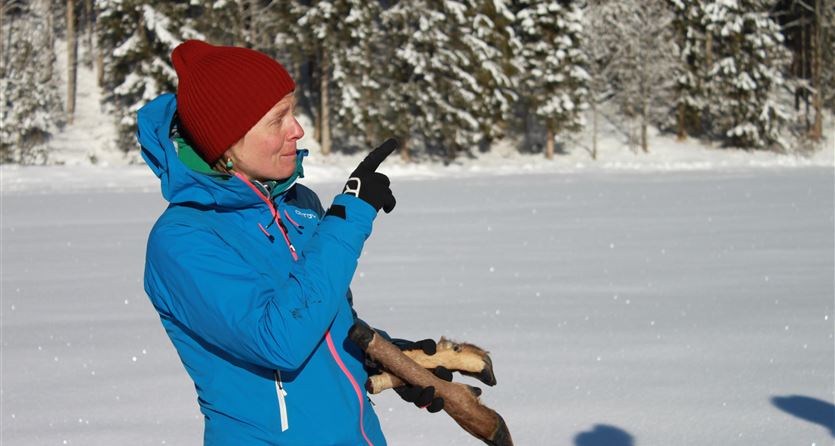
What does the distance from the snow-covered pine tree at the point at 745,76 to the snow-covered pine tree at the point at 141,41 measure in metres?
20.1

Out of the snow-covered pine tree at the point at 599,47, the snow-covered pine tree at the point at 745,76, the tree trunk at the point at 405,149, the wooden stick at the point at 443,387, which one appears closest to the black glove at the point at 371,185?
the wooden stick at the point at 443,387

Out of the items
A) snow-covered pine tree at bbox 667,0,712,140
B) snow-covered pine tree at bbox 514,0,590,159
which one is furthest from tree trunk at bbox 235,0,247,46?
snow-covered pine tree at bbox 667,0,712,140

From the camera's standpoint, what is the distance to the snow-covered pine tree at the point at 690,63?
36.1 metres

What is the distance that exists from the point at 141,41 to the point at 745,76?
2268 centimetres

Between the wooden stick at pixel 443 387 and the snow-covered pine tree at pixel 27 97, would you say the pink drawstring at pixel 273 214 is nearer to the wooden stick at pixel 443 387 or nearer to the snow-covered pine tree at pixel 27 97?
the wooden stick at pixel 443 387

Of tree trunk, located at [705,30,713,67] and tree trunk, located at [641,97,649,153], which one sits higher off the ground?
tree trunk, located at [705,30,713,67]

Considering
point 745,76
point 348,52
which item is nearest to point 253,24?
point 348,52

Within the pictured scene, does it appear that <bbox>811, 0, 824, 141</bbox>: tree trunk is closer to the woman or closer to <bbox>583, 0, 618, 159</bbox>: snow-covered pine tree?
<bbox>583, 0, 618, 159</bbox>: snow-covered pine tree

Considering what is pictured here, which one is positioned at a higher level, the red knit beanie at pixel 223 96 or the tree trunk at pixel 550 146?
the red knit beanie at pixel 223 96

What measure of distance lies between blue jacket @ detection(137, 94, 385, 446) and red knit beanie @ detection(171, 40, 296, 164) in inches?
2.4

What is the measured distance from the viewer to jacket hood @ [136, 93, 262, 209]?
5.74 feet

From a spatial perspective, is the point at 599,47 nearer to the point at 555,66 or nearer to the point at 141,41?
the point at 555,66

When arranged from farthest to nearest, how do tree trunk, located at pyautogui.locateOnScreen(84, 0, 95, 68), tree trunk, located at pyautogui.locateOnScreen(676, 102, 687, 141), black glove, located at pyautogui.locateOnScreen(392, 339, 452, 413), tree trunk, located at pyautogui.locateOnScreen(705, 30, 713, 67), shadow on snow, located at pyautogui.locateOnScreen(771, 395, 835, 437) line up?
1. tree trunk, located at pyautogui.locateOnScreen(84, 0, 95, 68)
2. tree trunk, located at pyautogui.locateOnScreen(705, 30, 713, 67)
3. tree trunk, located at pyautogui.locateOnScreen(676, 102, 687, 141)
4. shadow on snow, located at pyautogui.locateOnScreen(771, 395, 835, 437)
5. black glove, located at pyautogui.locateOnScreen(392, 339, 452, 413)

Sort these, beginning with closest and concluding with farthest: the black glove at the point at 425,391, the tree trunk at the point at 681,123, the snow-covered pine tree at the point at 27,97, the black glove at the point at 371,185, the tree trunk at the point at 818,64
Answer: the black glove at the point at 371,185 < the black glove at the point at 425,391 < the snow-covered pine tree at the point at 27,97 < the tree trunk at the point at 818,64 < the tree trunk at the point at 681,123
